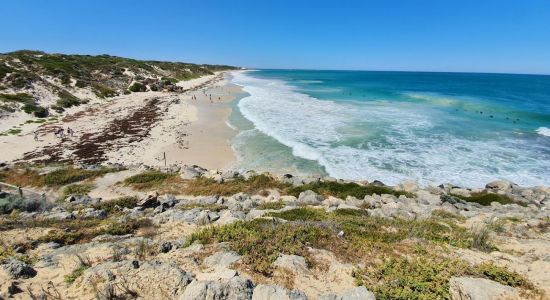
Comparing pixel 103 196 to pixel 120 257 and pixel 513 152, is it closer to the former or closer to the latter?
pixel 120 257

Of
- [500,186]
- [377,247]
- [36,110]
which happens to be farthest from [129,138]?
[500,186]

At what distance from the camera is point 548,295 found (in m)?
6.18

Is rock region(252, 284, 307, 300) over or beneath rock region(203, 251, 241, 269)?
over

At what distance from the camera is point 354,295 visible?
586 centimetres

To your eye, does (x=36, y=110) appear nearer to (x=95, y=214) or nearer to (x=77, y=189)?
(x=77, y=189)

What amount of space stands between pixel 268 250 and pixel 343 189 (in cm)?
1005

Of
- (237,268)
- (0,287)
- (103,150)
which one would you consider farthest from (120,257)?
(103,150)

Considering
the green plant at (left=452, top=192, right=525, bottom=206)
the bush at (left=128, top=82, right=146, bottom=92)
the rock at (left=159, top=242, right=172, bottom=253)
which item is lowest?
the green plant at (left=452, top=192, right=525, bottom=206)

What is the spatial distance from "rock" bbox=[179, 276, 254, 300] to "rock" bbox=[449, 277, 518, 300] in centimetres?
396

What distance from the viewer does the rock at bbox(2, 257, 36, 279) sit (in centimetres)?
633

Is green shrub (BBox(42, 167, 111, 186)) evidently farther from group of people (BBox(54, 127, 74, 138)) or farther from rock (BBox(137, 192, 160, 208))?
group of people (BBox(54, 127, 74, 138))

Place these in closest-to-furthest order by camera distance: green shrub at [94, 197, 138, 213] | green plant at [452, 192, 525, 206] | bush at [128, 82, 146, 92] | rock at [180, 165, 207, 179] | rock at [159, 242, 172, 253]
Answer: rock at [159, 242, 172, 253] → green shrub at [94, 197, 138, 213] → green plant at [452, 192, 525, 206] → rock at [180, 165, 207, 179] → bush at [128, 82, 146, 92]

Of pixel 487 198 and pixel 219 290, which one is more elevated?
pixel 219 290

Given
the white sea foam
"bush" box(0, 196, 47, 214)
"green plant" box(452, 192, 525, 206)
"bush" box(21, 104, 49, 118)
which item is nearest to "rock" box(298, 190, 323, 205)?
"green plant" box(452, 192, 525, 206)
